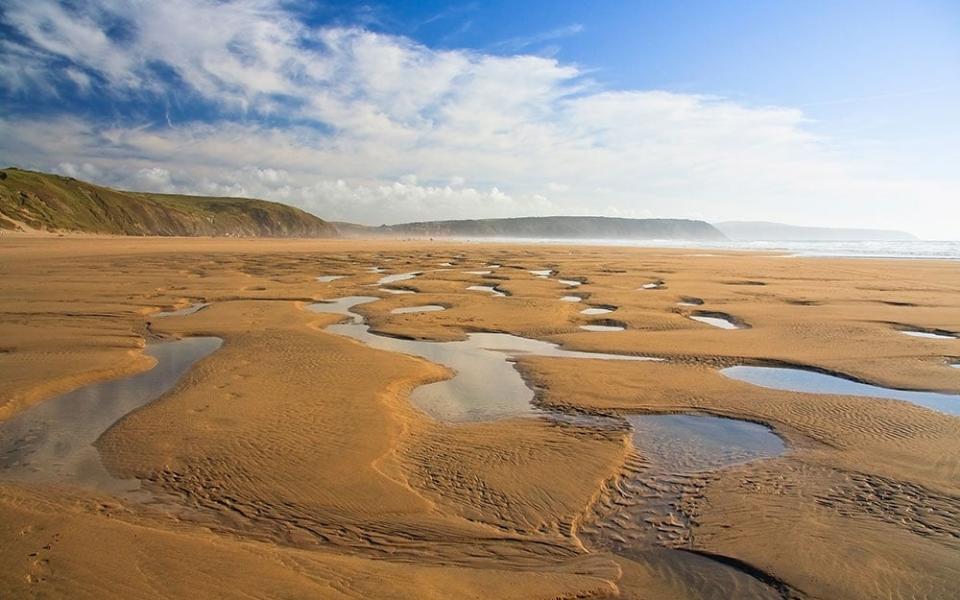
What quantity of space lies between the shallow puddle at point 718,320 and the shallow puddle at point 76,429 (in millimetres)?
11949

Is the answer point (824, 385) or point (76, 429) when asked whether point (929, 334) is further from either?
Result: point (76, 429)

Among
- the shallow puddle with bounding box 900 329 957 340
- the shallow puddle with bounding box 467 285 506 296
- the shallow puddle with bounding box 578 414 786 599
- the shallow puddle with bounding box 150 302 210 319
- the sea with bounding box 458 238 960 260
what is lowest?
the shallow puddle with bounding box 578 414 786 599

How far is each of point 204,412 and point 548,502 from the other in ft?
15.4

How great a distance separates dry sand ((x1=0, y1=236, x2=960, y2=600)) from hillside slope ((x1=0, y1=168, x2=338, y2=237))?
2947 inches

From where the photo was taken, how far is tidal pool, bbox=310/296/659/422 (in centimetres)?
779

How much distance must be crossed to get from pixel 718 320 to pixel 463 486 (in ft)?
38.8

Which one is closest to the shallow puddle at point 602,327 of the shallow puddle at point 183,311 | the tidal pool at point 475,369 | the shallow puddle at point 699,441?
the tidal pool at point 475,369

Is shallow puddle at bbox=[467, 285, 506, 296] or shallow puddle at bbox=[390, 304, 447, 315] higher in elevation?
shallow puddle at bbox=[467, 285, 506, 296]

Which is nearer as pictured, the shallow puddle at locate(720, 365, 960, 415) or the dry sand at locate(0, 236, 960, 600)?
the dry sand at locate(0, 236, 960, 600)

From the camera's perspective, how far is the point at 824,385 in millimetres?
9125

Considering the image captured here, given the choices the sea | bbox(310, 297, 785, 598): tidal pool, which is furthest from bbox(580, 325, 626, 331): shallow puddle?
the sea

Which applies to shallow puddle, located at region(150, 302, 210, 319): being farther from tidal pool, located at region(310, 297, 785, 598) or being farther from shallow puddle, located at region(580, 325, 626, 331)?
shallow puddle, located at region(580, 325, 626, 331)

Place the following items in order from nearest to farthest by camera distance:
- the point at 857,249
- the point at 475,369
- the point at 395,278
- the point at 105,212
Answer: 1. the point at 475,369
2. the point at 395,278
3. the point at 857,249
4. the point at 105,212

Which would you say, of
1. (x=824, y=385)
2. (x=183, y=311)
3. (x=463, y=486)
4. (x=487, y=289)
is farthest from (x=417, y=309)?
(x=463, y=486)
